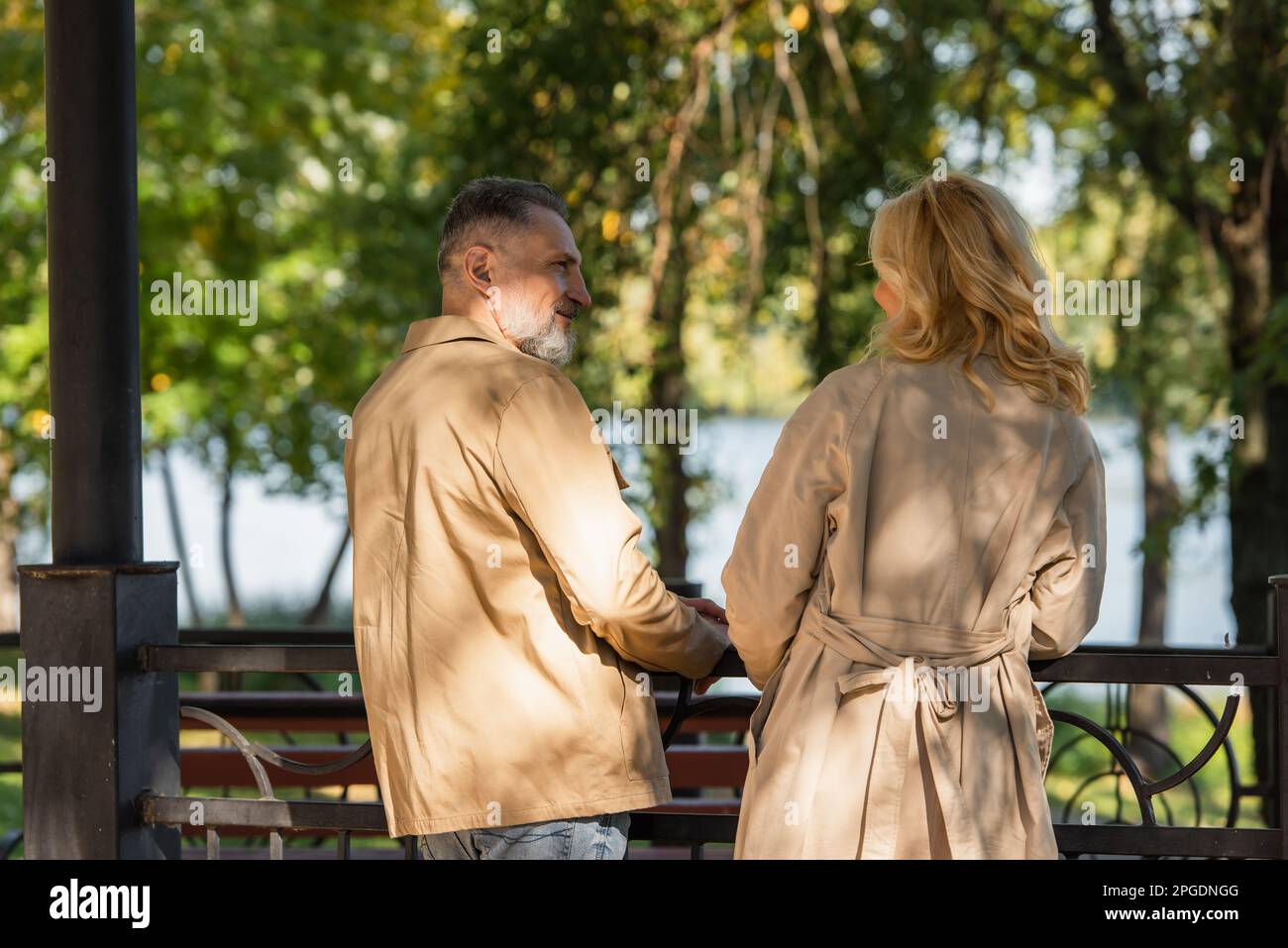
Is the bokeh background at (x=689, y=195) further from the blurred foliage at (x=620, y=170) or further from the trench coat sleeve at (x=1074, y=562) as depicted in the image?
the trench coat sleeve at (x=1074, y=562)

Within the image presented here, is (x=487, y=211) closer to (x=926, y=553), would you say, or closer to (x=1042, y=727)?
(x=926, y=553)

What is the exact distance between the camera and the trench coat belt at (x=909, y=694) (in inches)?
93.6

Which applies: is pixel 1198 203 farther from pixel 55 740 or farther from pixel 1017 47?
pixel 55 740

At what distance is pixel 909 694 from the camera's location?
2377mm

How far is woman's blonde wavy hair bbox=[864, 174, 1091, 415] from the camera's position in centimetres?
239

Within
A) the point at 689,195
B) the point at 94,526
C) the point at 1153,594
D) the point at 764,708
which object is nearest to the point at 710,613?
the point at 764,708

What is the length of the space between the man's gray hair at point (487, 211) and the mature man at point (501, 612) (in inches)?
7.4

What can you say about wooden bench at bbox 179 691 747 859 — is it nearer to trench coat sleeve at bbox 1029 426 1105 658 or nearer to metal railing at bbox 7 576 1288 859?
metal railing at bbox 7 576 1288 859

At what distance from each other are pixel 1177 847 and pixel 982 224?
131 cm

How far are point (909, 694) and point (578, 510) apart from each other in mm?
633

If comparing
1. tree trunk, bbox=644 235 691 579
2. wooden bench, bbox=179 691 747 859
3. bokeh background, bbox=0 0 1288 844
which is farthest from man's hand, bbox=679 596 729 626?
tree trunk, bbox=644 235 691 579

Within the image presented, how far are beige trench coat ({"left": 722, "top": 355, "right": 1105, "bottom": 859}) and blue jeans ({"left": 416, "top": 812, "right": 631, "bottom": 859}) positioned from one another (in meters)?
0.25

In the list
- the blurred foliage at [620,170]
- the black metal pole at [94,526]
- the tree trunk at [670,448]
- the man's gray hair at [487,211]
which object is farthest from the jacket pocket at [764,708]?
the tree trunk at [670,448]
